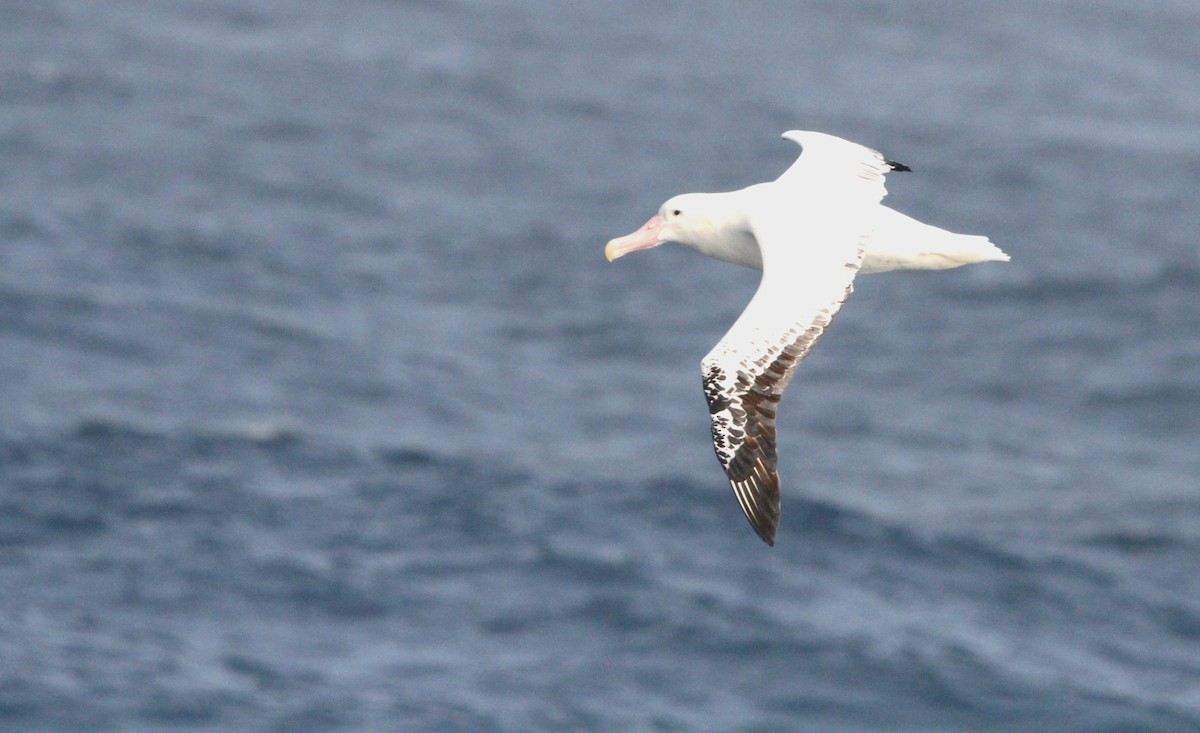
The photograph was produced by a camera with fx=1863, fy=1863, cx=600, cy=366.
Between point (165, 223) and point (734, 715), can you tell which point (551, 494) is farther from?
point (165, 223)

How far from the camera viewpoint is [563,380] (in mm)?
47188

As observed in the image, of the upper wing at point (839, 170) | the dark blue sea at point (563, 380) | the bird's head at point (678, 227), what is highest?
the dark blue sea at point (563, 380)

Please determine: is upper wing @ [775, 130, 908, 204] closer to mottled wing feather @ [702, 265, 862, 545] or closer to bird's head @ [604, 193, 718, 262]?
bird's head @ [604, 193, 718, 262]

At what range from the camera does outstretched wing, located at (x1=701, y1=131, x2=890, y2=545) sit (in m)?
13.1

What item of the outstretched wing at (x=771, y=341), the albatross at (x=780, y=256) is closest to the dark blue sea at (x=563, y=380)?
the albatross at (x=780, y=256)

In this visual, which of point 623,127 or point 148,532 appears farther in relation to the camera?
point 623,127

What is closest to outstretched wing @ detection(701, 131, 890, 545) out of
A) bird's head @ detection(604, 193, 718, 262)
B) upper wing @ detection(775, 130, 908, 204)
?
upper wing @ detection(775, 130, 908, 204)

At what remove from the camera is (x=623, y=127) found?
57.9m

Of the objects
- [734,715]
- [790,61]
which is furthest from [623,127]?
[734,715]

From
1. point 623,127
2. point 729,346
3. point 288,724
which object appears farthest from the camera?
point 623,127

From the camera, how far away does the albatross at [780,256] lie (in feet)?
43.2

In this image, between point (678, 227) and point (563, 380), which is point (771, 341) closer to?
point (678, 227)

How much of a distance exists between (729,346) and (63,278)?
3890cm

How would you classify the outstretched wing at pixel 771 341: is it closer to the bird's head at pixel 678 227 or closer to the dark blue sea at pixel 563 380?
the bird's head at pixel 678 227
